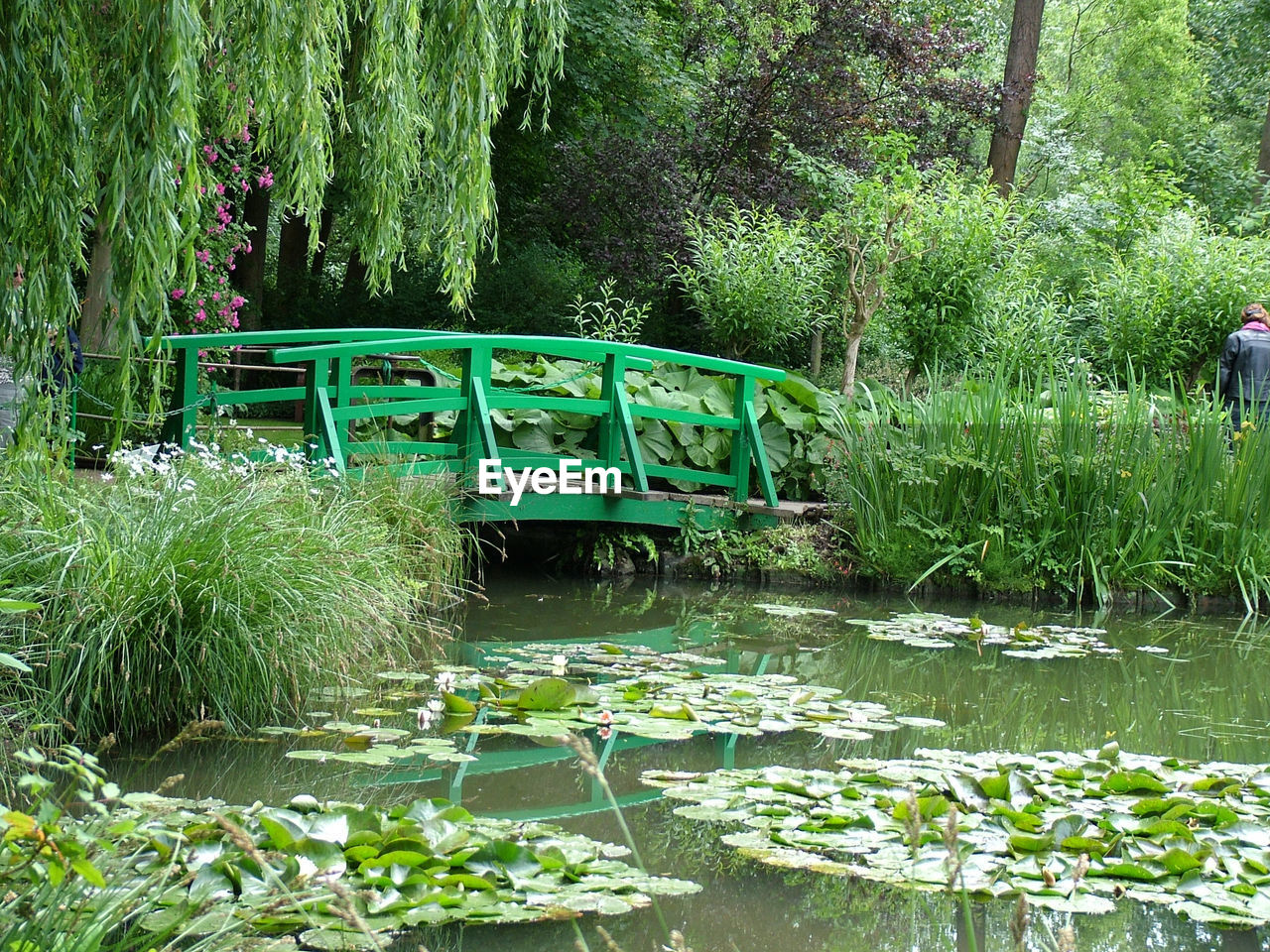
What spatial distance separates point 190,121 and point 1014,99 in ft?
42.5

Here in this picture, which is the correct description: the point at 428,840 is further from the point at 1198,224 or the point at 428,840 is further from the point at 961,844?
the point at 1198,224

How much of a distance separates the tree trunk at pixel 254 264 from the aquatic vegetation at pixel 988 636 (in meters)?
10.5

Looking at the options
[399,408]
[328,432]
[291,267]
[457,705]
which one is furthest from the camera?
[291,267]

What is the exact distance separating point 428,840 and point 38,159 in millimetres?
2420

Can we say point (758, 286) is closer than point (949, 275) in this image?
No

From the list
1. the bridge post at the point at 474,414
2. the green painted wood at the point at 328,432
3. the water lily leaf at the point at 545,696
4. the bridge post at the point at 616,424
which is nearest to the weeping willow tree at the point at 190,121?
the green painted wood at the point at 328,432

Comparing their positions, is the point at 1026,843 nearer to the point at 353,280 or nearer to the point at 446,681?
the point at 446,681

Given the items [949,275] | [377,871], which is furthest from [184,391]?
[949,275]

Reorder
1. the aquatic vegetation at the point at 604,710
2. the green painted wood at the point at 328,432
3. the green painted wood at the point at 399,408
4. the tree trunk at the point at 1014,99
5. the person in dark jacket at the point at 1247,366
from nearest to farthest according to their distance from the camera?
the aquatic vegetation at the point at 604,710 → the green painted wood at the point at 328,432 → the green painted wood at the point at 399,408 → the person in dark jacket at the point at 1247,366 → the tree trunk at the point at 1014,99

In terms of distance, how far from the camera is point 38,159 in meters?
3.88

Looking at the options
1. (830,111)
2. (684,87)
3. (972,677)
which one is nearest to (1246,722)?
(972,677)

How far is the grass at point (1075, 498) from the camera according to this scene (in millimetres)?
8258

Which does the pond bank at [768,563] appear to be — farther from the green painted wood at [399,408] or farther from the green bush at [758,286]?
the green bush at [758,286]

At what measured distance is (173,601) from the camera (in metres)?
4.14
